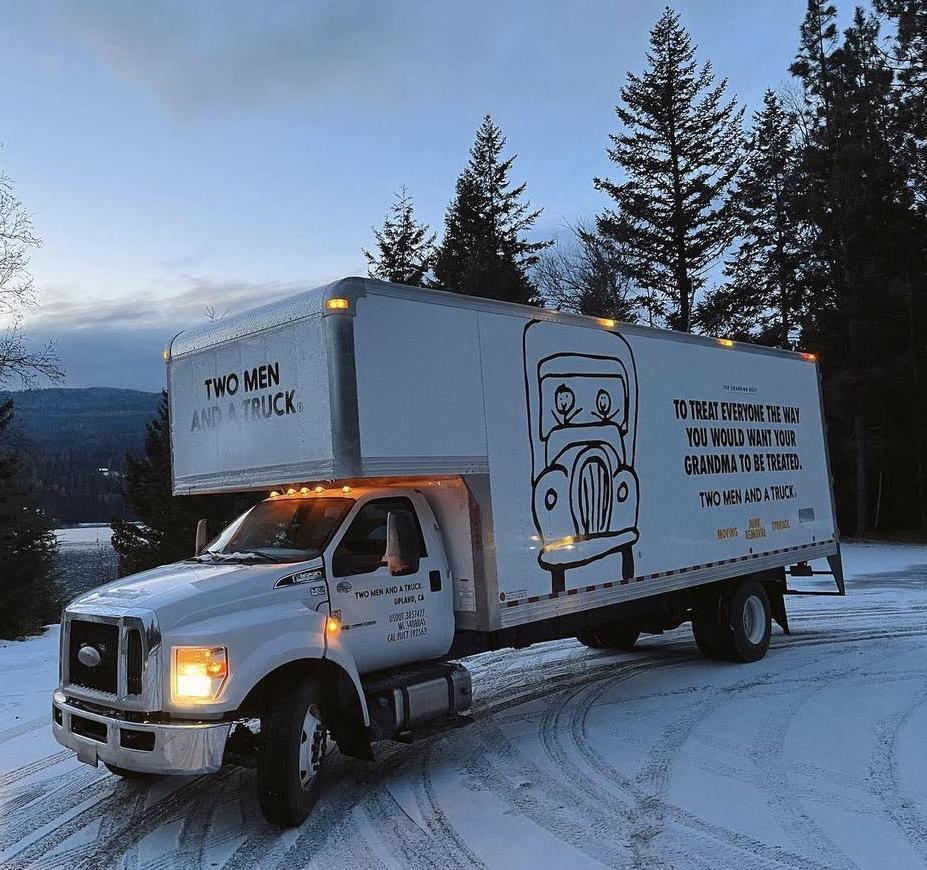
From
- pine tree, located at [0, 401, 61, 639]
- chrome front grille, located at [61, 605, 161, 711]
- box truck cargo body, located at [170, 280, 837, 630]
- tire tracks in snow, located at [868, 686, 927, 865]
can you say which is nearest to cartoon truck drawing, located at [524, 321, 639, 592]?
box truck cargo body, located at [170, 280, 837, 630]

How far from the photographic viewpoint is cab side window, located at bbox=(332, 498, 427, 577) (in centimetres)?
616

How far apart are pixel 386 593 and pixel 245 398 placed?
1.91m

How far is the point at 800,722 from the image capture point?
285 inches

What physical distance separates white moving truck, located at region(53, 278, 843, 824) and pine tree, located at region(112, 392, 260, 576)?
1794 cm

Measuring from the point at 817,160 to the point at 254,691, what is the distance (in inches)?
1336

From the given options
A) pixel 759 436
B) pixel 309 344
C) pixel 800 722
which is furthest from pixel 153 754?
pixel 759 436

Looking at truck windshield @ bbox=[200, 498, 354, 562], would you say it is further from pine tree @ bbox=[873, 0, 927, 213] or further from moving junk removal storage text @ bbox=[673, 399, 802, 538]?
pine tree @ bbox=[873, 0, 927, 213]

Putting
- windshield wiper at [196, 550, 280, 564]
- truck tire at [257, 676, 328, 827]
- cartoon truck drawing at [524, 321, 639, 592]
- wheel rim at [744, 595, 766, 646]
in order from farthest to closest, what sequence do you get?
wheel rim at [744, 595, 766, 646], cartoon truck drawing at [524, 321, 639, 592], windshield wiper at [196, 550, 280, 564], truck tire at [257, 676, 328, 827]

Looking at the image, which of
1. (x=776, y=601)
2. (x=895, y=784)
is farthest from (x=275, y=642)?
(x=776, y=601)

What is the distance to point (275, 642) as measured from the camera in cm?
547

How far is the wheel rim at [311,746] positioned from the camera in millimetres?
→ 5512

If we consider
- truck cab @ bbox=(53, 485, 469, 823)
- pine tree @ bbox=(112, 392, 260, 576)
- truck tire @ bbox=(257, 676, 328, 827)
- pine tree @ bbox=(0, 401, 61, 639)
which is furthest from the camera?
pine tree @ bbox=(112, 392, 260, 576)

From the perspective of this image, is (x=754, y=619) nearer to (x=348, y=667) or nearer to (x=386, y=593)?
(x=386, y=593)

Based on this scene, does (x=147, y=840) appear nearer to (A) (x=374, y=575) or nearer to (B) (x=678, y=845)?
(A) (x=374, y=575)
